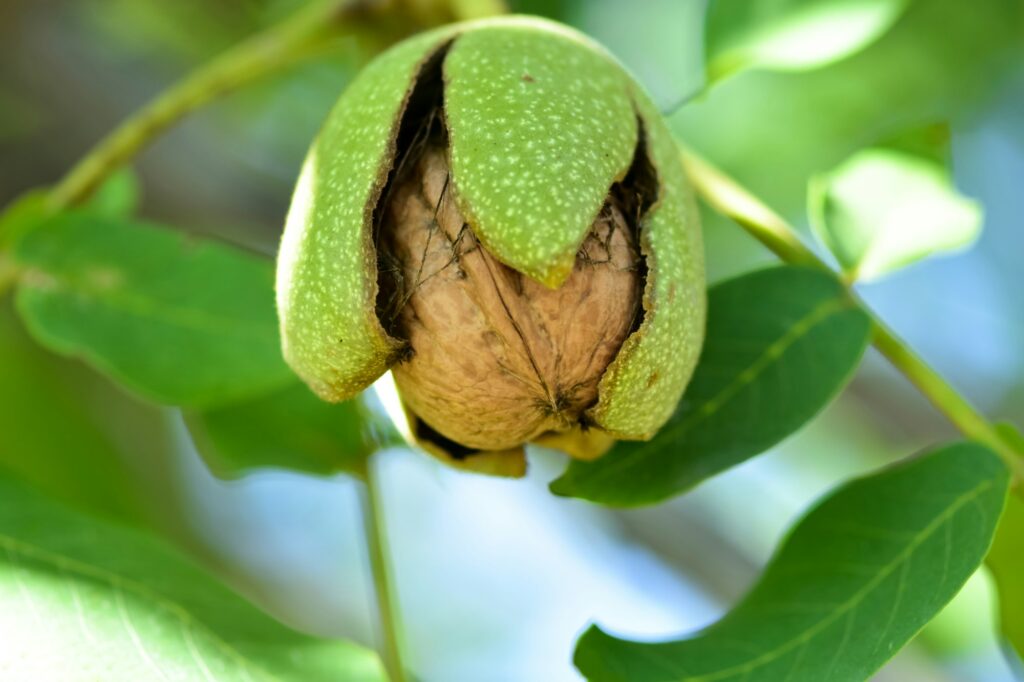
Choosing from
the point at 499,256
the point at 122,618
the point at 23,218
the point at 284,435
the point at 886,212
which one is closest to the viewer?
the point at 499,256

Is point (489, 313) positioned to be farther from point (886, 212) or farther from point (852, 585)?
point (886, 212)

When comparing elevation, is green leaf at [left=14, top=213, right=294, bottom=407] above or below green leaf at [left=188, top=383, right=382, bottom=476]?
above

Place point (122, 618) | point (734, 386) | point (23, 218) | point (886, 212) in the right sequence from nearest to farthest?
point (122, 618) → point (734, 386) → point (886, 212) → point (23, 218)

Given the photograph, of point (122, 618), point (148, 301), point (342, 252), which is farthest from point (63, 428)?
point (342, 252)

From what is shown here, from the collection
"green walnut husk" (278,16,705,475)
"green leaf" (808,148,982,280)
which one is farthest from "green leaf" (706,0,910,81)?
"green walnut husk" (278,16,705,475)

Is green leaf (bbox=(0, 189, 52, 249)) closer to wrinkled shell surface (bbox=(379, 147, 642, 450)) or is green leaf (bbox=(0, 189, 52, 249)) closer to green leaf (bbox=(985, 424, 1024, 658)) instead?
wrinkled shell surface (bbox=(379, 147, 642, 450))

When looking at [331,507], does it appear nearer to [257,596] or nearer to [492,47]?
[257,596]
